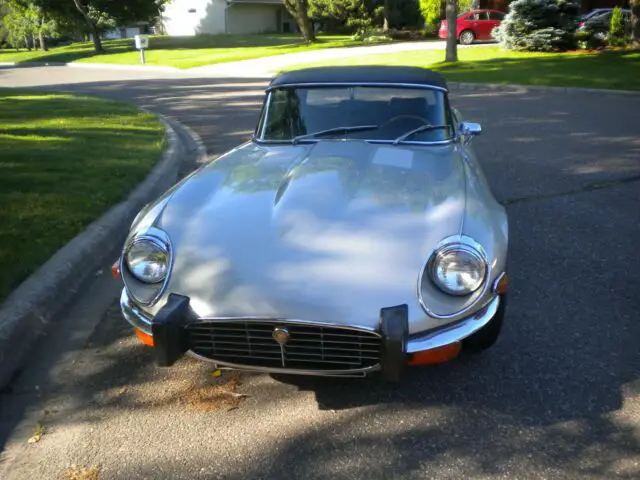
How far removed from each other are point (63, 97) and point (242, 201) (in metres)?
13.5

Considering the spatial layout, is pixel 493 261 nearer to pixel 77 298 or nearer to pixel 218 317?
pixel 218 317

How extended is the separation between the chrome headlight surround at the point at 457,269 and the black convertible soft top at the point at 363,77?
1.99 m

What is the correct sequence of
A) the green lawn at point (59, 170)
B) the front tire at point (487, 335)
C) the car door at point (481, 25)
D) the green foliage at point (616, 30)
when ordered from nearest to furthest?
the front tire at point (487, 335) → the green lawn at point (59, 170) → the green foliage at point (616, 30) → the car door at point (481, 25)

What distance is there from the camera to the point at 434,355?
2.74m

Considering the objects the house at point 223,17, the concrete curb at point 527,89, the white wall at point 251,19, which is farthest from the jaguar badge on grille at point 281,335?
the white wall at point 251,19

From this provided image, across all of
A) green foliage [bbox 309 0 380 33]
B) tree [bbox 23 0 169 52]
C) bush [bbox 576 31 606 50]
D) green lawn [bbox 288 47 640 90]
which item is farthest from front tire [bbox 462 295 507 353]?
tree [bbox 23 0 169 52]

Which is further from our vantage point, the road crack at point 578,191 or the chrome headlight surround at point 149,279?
the road crack at point 578,191

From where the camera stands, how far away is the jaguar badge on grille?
2684mm

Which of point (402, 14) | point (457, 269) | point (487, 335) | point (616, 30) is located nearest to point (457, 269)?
point (457, 269)

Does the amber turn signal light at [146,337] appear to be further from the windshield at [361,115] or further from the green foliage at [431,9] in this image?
the green foliage at [431,9]

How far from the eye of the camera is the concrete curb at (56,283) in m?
3.49

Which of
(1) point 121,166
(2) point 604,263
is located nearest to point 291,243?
(2) point 604,263

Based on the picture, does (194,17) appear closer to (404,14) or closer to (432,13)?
(404,14)

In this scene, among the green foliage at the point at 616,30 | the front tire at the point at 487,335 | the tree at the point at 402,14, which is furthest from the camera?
the tree at the point at 402,14
